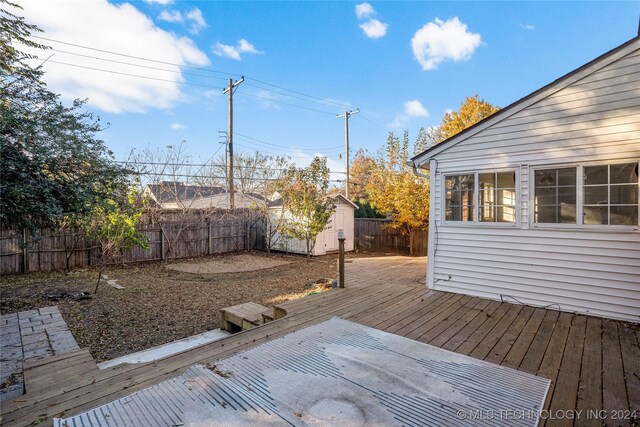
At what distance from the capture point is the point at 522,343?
3.22 meters

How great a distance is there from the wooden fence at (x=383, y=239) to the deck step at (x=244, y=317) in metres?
8.27

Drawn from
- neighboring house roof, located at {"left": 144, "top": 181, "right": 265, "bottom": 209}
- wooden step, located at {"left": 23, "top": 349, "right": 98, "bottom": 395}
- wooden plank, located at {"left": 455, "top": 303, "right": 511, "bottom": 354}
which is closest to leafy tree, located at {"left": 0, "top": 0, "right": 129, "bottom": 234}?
wooden step, located at {"left": 23, "top": 349, "right": 98, "bottom": 395}

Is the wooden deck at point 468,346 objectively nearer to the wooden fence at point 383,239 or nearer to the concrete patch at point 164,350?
the concrete patch at point 164,350

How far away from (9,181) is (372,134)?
2175 cm

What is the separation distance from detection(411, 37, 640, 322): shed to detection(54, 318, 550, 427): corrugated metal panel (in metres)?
2.45

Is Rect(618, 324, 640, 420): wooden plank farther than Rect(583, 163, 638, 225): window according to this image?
No

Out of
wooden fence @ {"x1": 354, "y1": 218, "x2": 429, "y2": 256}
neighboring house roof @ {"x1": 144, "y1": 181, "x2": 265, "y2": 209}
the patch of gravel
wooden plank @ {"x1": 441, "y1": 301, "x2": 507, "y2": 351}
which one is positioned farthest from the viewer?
neighboring house roof @ {"x1": 144, "y1": 181, "x2": 265, "y2": 209}

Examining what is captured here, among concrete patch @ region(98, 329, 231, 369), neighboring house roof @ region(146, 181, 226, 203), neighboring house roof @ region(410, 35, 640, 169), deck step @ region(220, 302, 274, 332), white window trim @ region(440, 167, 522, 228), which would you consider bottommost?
concrete patch @ region(98, 329, 231, 369)

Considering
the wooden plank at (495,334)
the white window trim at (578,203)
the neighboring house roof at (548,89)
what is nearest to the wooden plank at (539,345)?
the wooden plank at (495,334)

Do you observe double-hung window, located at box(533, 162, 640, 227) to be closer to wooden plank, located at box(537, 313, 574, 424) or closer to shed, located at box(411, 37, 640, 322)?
shed, located at box(411, 37, 640, 322)

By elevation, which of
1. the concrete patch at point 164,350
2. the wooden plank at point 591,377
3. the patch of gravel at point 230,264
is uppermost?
the wooden plank at point 591,377

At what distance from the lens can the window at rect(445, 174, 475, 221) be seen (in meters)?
5.10

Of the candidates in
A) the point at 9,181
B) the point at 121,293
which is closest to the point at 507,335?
the point at 9,181

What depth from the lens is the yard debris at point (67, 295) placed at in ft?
20.3
